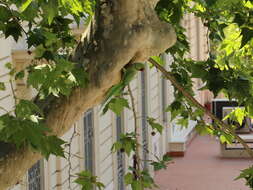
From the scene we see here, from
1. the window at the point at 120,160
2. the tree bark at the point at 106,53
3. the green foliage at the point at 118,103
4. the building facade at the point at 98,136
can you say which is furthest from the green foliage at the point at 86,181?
the window at the point at 120,160

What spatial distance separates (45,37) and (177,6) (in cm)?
120

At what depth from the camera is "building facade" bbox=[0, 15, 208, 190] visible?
1226cm

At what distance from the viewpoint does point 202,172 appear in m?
24.6

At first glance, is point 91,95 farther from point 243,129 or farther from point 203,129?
point 243,129

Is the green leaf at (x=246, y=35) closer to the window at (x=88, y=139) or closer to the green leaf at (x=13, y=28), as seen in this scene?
the green leaf at (x=13, y=28)

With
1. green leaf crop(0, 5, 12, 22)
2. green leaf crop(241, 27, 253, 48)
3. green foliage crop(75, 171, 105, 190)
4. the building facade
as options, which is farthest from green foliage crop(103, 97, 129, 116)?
green leaf crop(0, 5, 12, 22)

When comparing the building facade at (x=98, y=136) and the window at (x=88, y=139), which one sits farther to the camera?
the window at (x=88, y=139)

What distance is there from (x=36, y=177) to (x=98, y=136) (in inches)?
147

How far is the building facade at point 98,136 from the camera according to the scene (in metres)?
12.3

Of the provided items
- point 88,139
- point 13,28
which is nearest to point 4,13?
point 13,28

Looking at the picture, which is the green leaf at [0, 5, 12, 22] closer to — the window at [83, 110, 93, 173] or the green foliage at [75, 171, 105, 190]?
the green foliage at [75, 171, 105, 190]

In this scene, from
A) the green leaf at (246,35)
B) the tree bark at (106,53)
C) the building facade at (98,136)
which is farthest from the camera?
the building facade at (98,136)

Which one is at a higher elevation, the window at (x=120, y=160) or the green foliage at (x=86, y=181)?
the green foliage at (x=86, y=181)

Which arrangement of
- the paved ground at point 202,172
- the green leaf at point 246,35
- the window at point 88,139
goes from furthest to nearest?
the paved ground at point 202,172 → the window at point 88,139 → the green leaf at point 246,35
